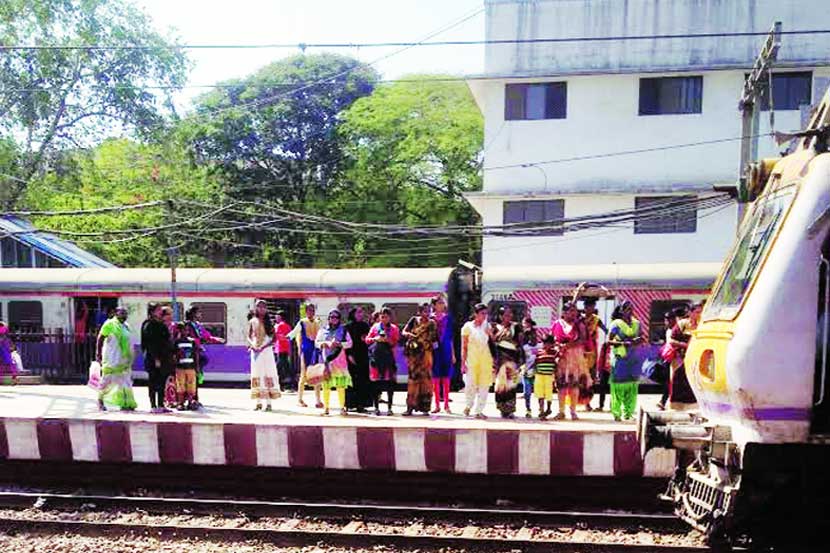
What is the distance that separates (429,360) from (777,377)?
6.12 meters

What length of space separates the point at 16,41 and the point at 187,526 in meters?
24.9

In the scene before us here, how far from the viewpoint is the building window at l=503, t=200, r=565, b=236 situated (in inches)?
814

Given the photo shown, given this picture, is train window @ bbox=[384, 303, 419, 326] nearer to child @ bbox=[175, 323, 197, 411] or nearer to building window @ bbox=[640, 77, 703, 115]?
child @ bbox=[175, 323, 197, 411]

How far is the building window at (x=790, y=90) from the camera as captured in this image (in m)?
19.5

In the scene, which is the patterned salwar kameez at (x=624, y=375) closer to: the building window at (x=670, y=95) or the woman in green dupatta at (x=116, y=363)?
the woman in green dupatta at (x=116, y=363)

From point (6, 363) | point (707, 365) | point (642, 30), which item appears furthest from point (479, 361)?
point (642, 30)

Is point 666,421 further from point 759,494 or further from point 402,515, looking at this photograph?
point 402,515

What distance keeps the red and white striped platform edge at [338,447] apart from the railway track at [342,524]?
0.69 metres

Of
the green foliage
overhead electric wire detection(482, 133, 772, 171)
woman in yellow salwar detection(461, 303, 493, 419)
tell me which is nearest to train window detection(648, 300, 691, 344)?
woman in yellow salwar detection(461, 303, 493, 419)

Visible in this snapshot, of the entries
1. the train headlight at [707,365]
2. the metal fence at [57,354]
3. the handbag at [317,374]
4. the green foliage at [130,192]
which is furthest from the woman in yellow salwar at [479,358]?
the green foliage at [130,192]

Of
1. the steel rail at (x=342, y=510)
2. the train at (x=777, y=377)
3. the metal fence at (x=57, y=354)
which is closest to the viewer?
the train at (x=777, y=377)

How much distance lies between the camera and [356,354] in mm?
10516

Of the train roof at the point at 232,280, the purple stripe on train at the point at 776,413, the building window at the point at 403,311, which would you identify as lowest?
the building window at the point at 403,311

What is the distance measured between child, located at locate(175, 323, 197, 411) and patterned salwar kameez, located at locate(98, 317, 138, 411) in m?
0.66
